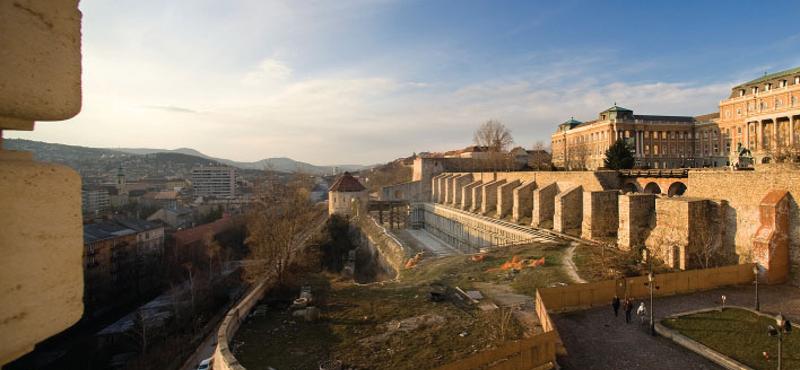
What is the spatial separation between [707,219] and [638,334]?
25.0 feet

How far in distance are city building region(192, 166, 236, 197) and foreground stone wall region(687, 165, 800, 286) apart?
105 metres

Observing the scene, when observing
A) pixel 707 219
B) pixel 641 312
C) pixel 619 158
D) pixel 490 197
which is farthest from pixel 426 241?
pixel 641 312

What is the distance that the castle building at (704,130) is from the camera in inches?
1265

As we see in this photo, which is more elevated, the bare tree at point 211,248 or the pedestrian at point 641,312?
the pedestrian at point 641,312

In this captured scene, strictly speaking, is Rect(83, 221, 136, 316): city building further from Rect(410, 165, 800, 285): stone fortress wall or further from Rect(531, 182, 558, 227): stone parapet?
Rect(410, 165, 800, 285): stone fortress wall

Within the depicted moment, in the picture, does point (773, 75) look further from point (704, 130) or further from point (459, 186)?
point (459, 186)

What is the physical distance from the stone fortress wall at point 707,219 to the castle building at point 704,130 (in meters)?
19.5

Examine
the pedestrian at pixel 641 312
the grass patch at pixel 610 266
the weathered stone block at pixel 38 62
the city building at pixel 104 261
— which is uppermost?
the weathered stone block at pixel 38 62

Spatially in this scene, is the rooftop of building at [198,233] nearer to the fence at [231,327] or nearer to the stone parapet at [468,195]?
the fence at [231,327]

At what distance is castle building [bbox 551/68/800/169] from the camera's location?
105 ft

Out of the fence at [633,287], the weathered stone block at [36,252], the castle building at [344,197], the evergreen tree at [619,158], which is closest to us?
the weathered stone block at [36,252]

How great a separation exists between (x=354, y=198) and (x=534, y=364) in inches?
1244

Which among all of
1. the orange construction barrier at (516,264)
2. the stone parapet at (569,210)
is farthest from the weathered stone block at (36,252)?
the stone parapet at (569,210)

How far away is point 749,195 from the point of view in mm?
13234
